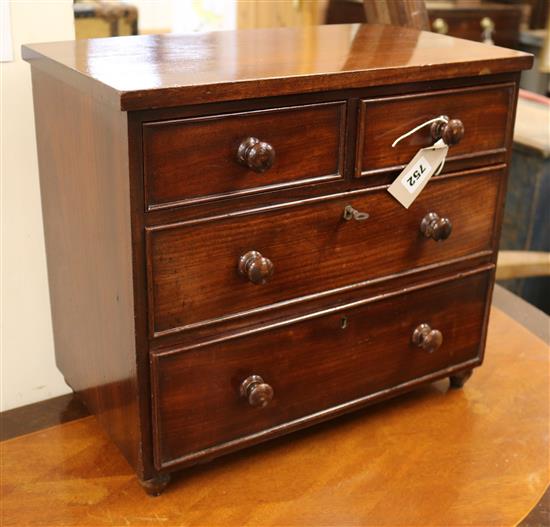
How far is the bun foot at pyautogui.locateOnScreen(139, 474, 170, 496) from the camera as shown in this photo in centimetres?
110

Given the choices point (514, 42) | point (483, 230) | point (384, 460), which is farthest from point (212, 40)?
point (514, 42)

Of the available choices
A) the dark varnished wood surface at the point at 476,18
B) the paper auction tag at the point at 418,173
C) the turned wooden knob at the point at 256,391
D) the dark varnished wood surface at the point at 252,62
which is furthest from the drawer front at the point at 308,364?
the dark varnished wood surface at the point at 476,18

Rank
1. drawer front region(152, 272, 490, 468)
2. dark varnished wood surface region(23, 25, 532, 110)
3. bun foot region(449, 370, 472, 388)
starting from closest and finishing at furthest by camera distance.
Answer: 1. dark varnished wood surface region(23, 25, 532, 110)
2. drawer front region(152, 272, 490, 468)
3. bun foot region(449, 370, 472, 388)

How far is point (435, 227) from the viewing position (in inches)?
47.4

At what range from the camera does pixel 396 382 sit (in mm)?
1291

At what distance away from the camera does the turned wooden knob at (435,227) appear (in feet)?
3.95

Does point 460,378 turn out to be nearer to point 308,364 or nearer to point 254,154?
point 308,364

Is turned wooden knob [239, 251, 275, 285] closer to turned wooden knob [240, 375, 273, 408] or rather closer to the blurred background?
turned wooden knob [240, 375, 273, 408]

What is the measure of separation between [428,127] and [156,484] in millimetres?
596

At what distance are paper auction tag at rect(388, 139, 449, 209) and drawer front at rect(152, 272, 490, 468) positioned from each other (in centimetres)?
16

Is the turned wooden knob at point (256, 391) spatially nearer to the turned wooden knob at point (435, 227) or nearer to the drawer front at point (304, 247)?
the drawer front at point (304, 247)

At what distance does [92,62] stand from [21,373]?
Answer: 0.54 meters

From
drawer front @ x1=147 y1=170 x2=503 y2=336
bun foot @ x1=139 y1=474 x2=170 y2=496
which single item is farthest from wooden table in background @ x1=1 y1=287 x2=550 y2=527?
drawer front @ x1=147 y1=170 x2=503 y2=336

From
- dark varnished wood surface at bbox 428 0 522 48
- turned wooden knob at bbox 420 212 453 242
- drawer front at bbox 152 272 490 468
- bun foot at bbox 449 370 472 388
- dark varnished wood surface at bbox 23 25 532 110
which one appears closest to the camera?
dark varnished wood surface at bbox 23 25 532 110
